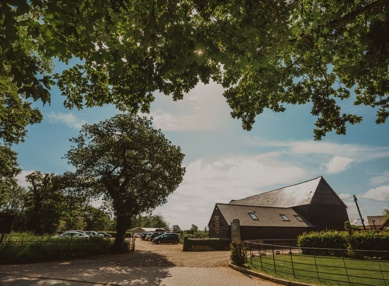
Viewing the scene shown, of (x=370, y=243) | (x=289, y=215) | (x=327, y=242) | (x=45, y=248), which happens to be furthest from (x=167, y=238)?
(x=370, y=243)

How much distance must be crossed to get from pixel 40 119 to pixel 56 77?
16.8m

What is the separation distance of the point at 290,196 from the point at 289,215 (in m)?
6.66

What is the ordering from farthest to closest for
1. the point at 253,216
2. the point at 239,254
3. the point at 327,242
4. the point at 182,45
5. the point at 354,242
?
1. the point at 253,216
2. the point at 327,242
3. the point at 354,242
4. the point at 239,254
5. the point at 182,45

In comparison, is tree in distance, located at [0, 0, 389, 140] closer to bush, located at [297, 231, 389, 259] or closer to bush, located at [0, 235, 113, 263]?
bush, located at [297, 231, 389, 259]

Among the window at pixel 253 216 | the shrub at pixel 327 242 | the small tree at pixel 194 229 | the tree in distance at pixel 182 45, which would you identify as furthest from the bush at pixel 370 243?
the small tree at pixel 194 229

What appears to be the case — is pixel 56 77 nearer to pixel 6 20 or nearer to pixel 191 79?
pixel 6 20

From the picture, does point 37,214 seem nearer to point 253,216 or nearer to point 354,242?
point 253,216

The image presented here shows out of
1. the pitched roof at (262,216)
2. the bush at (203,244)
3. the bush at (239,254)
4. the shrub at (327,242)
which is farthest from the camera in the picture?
the pitched roof at (262,216)

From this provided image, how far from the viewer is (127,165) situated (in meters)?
25.0

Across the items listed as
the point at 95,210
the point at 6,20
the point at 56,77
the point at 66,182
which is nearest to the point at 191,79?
the point at 56,77

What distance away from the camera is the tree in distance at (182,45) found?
4211 mm

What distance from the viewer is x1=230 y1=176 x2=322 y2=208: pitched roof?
3966cm

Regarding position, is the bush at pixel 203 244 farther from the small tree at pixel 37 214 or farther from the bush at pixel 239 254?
the small tree at pixel 37 214

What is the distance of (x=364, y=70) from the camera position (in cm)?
636
